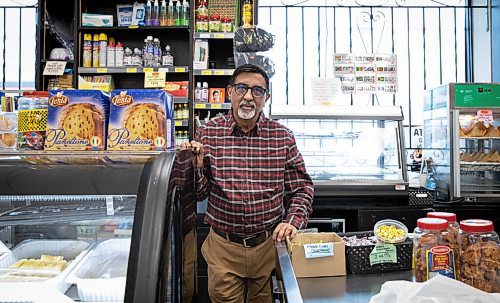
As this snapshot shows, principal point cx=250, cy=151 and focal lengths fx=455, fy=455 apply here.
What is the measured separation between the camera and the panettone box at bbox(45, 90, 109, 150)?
142 centimetres

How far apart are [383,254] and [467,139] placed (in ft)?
9.83

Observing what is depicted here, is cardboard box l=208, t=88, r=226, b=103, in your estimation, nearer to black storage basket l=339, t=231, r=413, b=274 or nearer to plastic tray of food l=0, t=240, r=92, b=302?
black storage basket l=339, t=231, r=413, b=274

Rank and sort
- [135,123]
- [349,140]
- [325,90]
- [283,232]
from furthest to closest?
[325,90], [349,140], [283,232], [135,123]

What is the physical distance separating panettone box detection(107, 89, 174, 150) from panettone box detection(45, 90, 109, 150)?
4 cm

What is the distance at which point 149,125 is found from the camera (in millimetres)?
1458

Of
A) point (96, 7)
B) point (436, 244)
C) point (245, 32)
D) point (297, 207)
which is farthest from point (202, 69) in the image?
point (436, 244)

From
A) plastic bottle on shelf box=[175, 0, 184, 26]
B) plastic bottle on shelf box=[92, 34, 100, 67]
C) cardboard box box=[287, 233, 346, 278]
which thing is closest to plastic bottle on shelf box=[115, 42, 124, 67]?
plastic bottle on shelf box=[92, 34, 100, 67]

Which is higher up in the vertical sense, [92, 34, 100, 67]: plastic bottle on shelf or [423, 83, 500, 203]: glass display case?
[92, 34, 100, 67]: plastic bottle on shelf

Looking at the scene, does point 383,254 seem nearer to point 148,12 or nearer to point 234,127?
point 234,127

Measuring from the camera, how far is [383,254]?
5.39 feet

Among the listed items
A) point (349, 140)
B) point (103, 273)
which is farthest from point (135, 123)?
point (349, 140)

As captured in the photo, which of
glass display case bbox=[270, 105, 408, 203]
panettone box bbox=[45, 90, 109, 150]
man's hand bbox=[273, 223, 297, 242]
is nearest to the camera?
panettone box bbox=[45, 90, 109, 150]

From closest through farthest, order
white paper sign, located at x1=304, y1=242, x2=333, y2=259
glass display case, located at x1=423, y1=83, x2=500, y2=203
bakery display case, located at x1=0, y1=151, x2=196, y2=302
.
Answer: bakery display case, located at x1=0, y1=151, x2=196, y2=302 < white paper sign, located at x1=304, y1=242, x2=333, y2=259 < glass display case, located at x1=423, y1=83, x2=500, y2=203

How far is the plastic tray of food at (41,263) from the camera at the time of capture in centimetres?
117
